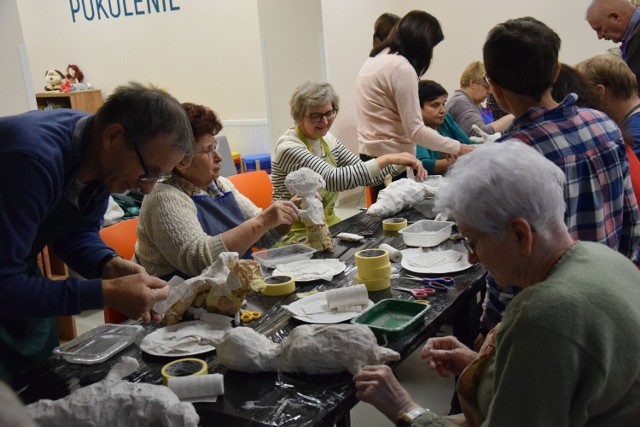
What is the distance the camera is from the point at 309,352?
145 cm

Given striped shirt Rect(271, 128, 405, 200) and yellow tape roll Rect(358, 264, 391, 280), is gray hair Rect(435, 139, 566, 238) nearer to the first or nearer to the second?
yellow tape roll Rect(358, 264, 391, 280)

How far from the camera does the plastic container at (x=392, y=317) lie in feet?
5.32

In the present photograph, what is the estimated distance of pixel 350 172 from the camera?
3.07 metres

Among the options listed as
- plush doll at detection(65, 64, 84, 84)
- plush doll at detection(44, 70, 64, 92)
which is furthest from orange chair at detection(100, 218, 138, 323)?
plush doll at detection(65, 64, 84, 84)

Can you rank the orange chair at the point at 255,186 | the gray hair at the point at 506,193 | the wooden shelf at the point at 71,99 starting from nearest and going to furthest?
1. the gray hair at the point at 506,193
2. the orange chair at the point at 255,186
3. the wooden shelf at the point at 71,99

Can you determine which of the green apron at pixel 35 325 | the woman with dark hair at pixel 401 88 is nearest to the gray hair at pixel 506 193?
the green apron at pixel 35 325

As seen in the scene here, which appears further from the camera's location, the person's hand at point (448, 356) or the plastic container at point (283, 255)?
the plastic container at point (283, 255)

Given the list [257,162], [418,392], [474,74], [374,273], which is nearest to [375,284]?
[374,273]

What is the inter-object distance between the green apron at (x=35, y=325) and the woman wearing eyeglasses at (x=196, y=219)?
33cm

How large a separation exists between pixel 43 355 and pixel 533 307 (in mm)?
1515

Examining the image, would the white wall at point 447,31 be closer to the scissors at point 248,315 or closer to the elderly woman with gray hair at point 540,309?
the scissors at point 248,315

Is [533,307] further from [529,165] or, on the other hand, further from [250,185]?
[250,185]

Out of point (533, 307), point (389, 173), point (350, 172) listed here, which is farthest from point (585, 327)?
point (389, 173)

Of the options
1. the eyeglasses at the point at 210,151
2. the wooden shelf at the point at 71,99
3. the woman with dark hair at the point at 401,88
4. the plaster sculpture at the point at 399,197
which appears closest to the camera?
the eyeglasses at the point at 210,151
